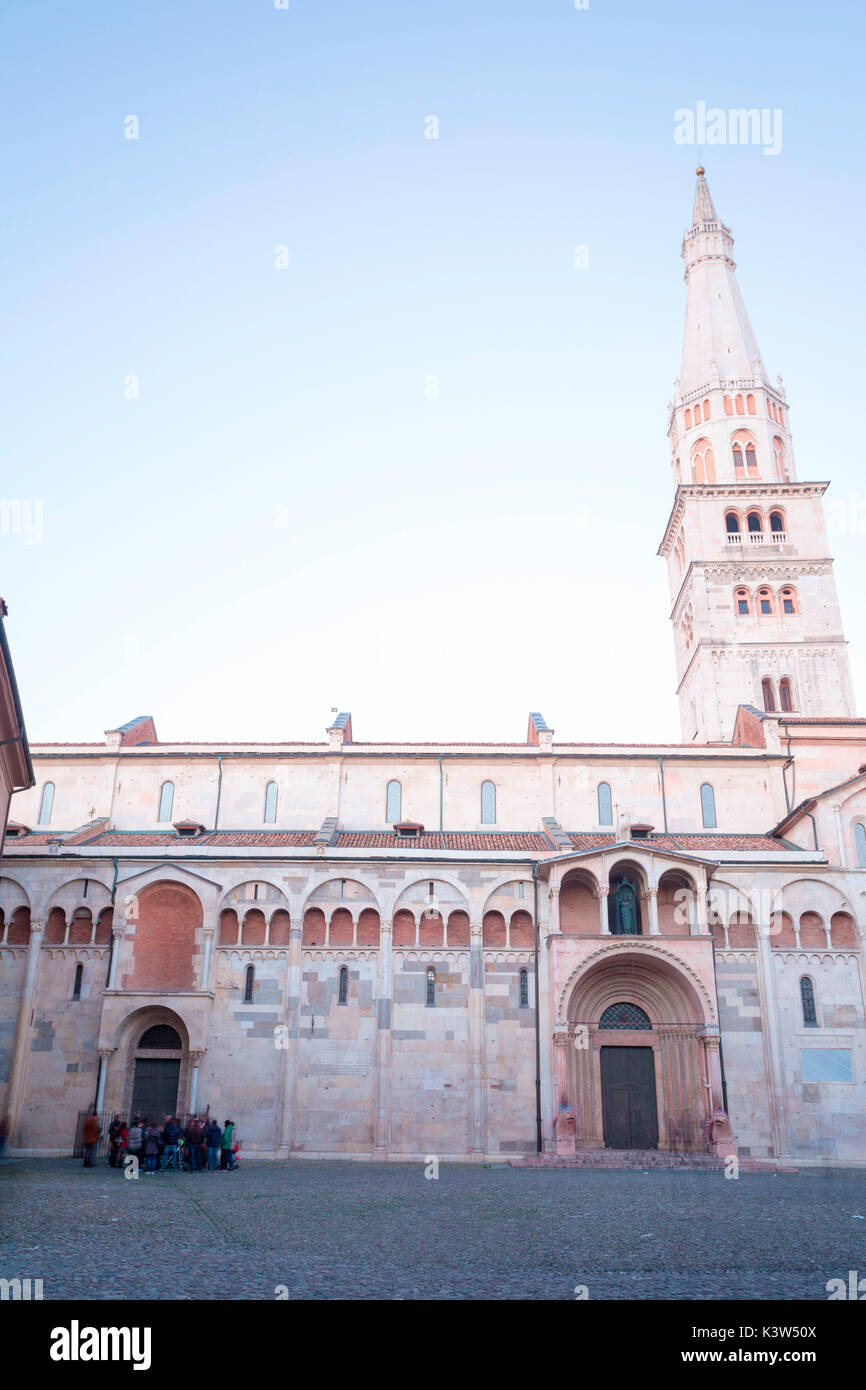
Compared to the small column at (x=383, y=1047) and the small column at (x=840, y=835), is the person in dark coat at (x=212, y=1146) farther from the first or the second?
the small column at (x=840, y=835)

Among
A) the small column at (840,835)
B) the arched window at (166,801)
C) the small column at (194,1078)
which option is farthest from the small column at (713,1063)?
the arched window at (166,801)

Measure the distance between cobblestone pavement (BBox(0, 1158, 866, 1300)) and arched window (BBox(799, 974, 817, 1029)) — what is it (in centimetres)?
821

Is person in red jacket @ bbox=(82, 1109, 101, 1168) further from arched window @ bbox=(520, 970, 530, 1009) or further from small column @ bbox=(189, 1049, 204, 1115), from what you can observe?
arched window @ bbox=(520, 970, 530, 1009)

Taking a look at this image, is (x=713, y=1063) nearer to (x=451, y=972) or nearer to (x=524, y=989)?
(x=524, y=989)

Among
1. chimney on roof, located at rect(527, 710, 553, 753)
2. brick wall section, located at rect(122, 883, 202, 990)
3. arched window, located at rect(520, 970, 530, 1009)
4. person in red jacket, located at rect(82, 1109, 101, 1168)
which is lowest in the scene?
person in red jacket, located at rect(82, 1109, 101, 1168)

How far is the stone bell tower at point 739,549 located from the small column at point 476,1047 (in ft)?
70.2

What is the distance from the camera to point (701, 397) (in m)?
57.4

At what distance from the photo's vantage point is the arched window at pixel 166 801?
40375 mm

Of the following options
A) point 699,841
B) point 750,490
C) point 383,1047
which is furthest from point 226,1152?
point 750,490

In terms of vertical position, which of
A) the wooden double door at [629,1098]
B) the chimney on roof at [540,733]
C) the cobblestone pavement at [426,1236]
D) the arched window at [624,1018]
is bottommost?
the cobblestone pavement at [426,1236]

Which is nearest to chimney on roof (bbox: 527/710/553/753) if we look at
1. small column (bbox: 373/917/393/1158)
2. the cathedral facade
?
the cathedral facade

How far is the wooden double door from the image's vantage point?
32281mm

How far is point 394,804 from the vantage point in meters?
40.4
